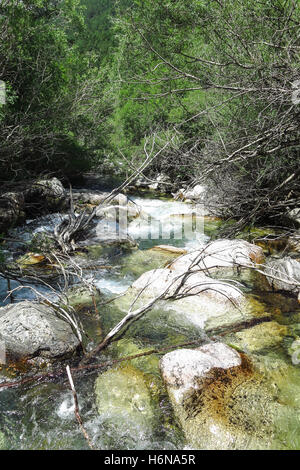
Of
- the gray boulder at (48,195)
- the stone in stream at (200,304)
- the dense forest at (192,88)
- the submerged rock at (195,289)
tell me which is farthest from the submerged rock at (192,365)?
the gray boulder at (48,195)

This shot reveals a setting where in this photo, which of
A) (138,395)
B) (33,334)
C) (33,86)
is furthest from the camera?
(33,86)

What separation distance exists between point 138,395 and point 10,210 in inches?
253

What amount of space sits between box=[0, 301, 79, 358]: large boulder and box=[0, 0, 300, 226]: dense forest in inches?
104

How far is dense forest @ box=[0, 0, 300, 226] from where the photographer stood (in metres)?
4.54

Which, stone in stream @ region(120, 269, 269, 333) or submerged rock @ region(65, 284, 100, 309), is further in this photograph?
submerged rock @ region(65, 284, 100, 309)

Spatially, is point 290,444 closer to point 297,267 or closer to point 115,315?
point 115,315

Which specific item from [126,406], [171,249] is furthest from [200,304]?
[171,249]

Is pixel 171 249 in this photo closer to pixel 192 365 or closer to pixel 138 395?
pixel 192 365

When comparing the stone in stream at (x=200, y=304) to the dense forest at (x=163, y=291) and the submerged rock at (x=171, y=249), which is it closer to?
the dense forest at (x=163, y=291)

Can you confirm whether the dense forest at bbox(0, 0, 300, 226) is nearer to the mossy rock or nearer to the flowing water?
the mossy rock

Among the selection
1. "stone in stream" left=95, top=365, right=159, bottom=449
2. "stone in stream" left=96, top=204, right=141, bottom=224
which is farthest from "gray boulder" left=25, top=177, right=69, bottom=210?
"stone in stream" left=95, top=365, right=159, bottom=449

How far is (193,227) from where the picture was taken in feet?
30.2

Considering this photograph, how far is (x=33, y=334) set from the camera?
134 inches

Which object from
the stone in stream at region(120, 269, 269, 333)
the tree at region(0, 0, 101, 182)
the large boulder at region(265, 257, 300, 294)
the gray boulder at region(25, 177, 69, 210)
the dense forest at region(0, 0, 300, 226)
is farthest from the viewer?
the gray boulder at region(25, 177, 69, 210)
